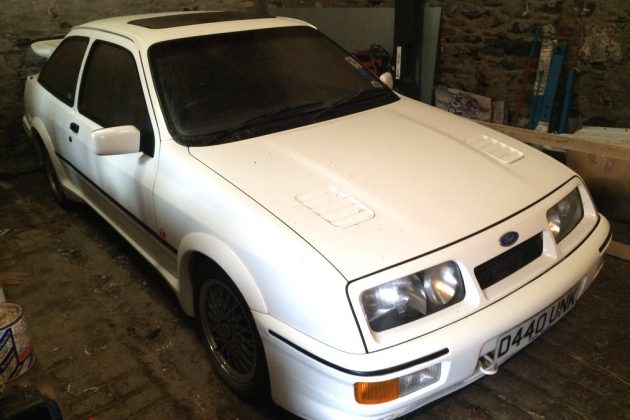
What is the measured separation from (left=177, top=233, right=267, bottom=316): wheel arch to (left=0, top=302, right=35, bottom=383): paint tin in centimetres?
69

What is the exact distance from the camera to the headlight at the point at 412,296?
5.35ft

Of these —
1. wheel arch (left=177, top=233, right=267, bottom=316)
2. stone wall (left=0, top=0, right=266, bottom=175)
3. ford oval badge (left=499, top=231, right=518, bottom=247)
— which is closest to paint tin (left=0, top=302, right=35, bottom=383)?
wheel arch (left=177, top=233, right=267, bottom=316)

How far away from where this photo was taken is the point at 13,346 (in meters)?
1.54

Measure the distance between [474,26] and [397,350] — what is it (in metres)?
4.59

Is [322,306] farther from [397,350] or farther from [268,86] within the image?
[268,86]

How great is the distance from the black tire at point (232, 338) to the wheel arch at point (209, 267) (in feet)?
0.23

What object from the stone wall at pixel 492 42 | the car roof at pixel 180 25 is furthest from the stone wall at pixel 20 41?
the car roof at pixel 180 25

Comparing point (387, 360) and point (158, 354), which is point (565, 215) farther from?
point (158, 354)

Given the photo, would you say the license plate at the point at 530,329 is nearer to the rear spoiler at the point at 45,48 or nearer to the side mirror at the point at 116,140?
the side mirror at the point at 116,140

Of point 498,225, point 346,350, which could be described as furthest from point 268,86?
point 346,350

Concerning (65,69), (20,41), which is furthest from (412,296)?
(20,41)

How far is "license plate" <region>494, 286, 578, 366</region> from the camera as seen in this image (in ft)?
5.83

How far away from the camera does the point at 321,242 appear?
1.71 m

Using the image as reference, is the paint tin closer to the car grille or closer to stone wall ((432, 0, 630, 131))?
the car grille
